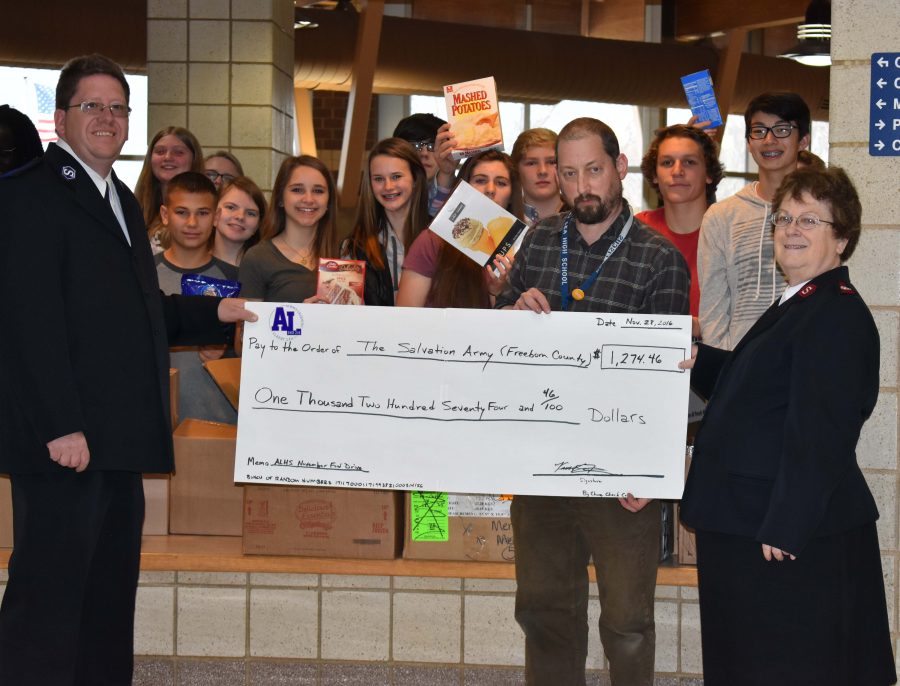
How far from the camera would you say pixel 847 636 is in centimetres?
239

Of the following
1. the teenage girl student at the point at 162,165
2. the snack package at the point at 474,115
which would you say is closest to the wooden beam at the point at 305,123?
the teenage girl student at the point at 162,165

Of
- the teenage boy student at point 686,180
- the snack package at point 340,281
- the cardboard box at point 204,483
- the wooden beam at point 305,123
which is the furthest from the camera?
the wooden beam at point 305,123

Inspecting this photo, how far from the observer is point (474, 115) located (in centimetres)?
358

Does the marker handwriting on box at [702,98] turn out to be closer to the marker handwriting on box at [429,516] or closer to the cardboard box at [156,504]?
the marker handwriting on box at [429,516]

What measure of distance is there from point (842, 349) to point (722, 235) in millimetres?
1260

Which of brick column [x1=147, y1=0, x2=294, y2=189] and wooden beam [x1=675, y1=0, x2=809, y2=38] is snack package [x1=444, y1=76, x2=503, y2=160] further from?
wooden beam [x1=675, y1=0, x2=809, y2=38]

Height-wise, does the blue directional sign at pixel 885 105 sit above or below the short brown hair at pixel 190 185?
above

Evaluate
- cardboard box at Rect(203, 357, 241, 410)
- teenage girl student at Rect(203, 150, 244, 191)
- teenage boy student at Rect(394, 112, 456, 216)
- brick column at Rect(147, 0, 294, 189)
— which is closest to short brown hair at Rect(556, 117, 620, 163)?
teenage boy student at Rect(394, 112, 456, 216)

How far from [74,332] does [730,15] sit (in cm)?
1031

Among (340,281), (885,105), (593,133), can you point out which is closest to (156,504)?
(340,281)

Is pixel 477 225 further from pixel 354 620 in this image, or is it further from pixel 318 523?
pixel 354 620

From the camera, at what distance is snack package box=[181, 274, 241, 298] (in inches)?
139

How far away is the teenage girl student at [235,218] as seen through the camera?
168 inches

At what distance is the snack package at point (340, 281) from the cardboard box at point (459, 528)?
2.26 ft
